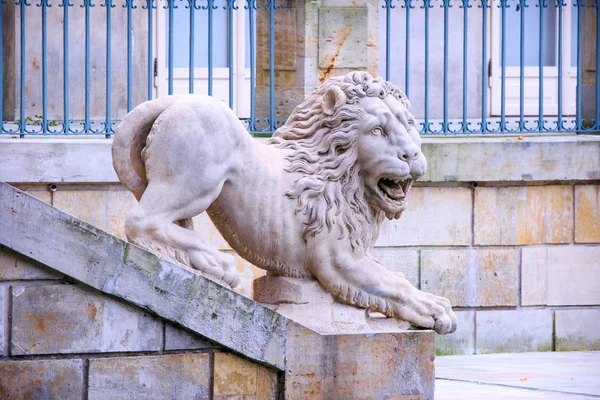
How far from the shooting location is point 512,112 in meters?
16.3

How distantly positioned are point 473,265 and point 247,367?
4.28 meters

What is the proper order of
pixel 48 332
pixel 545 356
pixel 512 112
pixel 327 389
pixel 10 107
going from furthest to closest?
pixel 512 112
pixel 10 107
pixel 545 356
pixel 327 389
pixel 48 332

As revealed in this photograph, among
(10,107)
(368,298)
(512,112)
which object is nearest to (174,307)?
(368,298)

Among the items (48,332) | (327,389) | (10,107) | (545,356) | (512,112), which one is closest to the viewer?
(48,332)

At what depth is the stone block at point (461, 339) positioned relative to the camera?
10.7 meters

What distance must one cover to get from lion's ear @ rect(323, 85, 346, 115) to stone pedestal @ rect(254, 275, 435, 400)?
875 millimetres

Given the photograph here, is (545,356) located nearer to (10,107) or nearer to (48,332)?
(48,332)

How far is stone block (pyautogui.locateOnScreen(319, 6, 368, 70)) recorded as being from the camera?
10727 mm

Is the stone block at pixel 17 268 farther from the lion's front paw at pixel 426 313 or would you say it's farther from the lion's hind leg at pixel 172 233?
the lion's front paw at pixel 426 313

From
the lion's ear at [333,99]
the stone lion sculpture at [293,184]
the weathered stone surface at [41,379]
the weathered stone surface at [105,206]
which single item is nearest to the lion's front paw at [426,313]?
the stone lion sculpture at [293,184]

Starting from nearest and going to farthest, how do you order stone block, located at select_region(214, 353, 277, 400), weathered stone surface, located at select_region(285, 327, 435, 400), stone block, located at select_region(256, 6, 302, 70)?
stone block, located at select_region(214, 353, 277, 400) → weathered stone surface, located at select_region(285, 327, 435, 400) → stone block, located at select_region(256, 6, 302, 70)

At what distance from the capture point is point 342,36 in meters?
10.7

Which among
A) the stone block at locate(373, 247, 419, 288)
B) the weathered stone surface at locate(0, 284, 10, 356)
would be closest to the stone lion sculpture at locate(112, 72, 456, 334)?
the weathered stone surface at locate(0, 284, 10, 356)

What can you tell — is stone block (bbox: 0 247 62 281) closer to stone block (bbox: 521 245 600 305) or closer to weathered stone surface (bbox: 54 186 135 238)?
weathered stone surface (bbox: 54 186 135 238)
